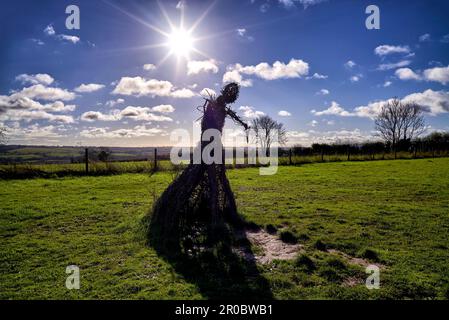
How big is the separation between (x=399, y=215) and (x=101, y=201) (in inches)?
376

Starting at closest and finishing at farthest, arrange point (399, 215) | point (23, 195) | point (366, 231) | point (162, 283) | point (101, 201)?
point (162, 283)
point (366, 231)
point (399, 215)
point (101, 201)
point (23, 195)

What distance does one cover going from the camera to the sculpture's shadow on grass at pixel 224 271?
4344 millimetres

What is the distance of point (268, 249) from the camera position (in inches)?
241

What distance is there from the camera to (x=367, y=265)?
525 centimetres

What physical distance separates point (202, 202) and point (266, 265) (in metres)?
3.06

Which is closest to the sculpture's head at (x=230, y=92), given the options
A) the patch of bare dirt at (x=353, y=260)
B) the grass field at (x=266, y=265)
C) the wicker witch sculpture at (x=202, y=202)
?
the wicker witch sculpture at (x=202, y=202)

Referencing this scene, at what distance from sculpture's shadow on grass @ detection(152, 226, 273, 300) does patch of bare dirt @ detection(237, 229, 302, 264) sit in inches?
1.5

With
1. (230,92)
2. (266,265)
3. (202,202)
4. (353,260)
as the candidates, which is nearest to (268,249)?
(266,265)

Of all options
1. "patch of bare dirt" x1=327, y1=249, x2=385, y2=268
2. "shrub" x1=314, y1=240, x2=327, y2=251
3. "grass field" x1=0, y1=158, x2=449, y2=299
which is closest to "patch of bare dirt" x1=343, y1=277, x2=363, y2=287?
"grass field" x1=0, y1=158, x2=449, y2=299

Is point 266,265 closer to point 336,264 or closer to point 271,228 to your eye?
point 336,264

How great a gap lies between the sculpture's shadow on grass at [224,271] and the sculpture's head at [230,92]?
3.66m

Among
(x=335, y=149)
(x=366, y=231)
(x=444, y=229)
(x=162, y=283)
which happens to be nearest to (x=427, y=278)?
(x=366, y=231)

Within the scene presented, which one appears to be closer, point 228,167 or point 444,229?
point 444,229
